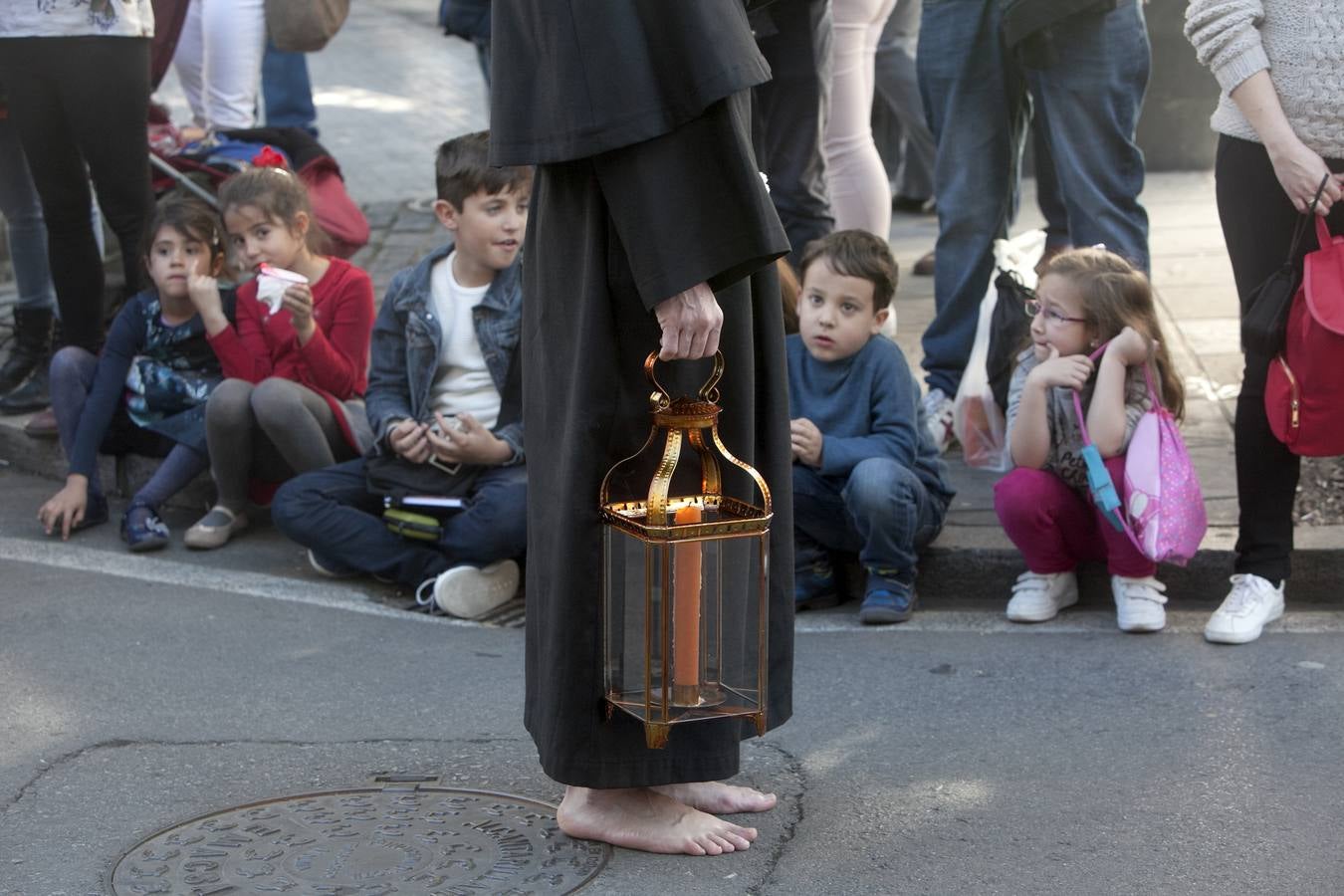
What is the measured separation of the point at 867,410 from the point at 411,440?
1.20 metres

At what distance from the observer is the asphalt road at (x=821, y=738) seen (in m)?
3.08

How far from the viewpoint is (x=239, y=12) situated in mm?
7047

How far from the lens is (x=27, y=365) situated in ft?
20.2

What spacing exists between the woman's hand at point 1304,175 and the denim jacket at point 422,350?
1946mm

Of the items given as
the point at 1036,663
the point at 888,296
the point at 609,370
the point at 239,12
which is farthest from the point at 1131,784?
the point at 239,12

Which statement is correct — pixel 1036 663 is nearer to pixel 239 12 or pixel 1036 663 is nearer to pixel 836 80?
pixel 836 80

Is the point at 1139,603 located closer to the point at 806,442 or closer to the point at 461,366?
the point at 806,442

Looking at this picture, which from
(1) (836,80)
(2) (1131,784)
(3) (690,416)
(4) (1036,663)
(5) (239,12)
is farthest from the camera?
(5) (239,12)

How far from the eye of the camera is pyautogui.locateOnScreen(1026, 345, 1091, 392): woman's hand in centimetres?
430

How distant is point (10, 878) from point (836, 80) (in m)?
3.76

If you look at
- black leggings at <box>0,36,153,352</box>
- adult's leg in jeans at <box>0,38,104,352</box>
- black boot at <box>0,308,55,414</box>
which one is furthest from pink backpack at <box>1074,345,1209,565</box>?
black boot at <box>0,308,55,414</box>

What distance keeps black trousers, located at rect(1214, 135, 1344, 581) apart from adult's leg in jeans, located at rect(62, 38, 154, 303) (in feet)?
10.6

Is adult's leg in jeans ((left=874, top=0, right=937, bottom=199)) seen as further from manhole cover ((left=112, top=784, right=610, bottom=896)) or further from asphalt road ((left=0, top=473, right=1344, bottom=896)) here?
manhole cover ((left=112, top=784, right=610, bottom=896))

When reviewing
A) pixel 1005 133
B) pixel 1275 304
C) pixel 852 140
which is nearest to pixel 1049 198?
pixel 1005 133
